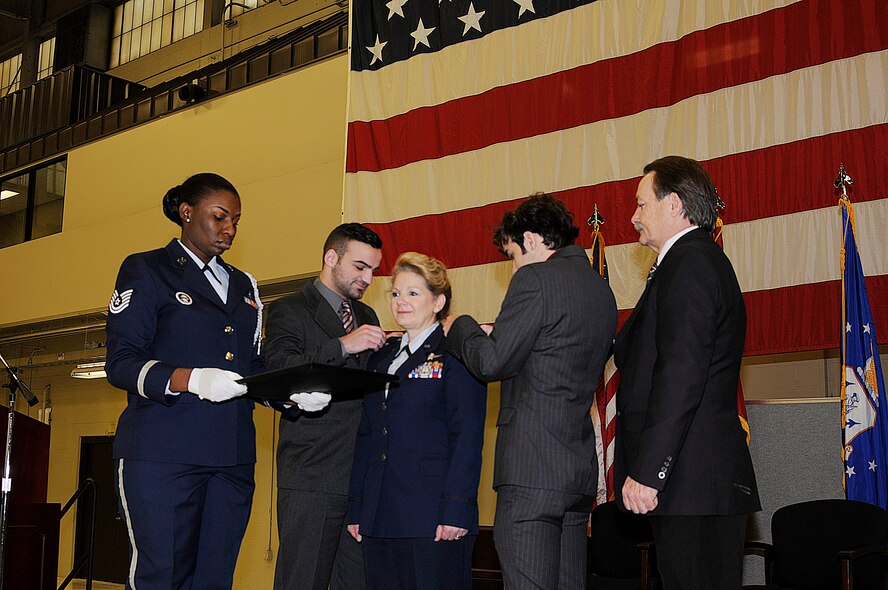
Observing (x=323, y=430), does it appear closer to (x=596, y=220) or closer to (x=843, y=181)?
(x=596, y=220)

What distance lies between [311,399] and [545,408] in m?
0.67

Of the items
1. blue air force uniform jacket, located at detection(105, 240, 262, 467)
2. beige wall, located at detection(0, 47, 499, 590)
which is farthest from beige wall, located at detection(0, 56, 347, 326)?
blue air force uniform jacket, located at detection(105, 240, 262, 467)

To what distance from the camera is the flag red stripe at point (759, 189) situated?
4.28m

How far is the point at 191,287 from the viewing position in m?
2.61

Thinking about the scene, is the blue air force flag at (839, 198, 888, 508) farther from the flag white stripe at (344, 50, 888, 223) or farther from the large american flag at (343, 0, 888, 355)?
the flag white stripe at (344, 50, 888, 223)

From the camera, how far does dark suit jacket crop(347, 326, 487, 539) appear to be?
8.86ft

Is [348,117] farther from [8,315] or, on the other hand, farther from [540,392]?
[8,315]

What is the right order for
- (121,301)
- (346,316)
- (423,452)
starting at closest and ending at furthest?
(121,301) < (423,452) < (346,316)

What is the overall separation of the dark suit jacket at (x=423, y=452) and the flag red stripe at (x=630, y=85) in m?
2.70

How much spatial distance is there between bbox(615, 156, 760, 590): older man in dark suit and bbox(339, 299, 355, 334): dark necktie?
108cm

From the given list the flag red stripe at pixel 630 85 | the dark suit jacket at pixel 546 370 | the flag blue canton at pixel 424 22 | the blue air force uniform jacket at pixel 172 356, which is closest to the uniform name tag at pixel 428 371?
the dark suit jacket at pixel 546 370

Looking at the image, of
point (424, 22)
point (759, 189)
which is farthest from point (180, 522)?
point (424, 22)

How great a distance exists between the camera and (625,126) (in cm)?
514

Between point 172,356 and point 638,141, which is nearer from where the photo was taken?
point 172,356
